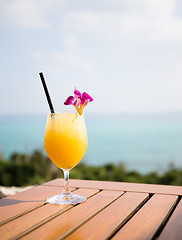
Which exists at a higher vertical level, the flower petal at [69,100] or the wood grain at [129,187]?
the flower petal at [69,100]

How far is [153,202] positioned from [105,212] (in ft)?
0.77

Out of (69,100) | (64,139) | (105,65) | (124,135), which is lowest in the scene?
(64,139)

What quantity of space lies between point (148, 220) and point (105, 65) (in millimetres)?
17332

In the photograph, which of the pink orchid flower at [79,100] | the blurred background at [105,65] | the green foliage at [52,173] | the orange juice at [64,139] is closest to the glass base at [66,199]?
the orange juice at [64,139]

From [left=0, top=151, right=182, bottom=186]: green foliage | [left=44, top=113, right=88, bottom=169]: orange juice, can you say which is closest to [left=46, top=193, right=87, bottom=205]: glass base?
[left=44, top=113, right=88, bottom=169]: orange juice

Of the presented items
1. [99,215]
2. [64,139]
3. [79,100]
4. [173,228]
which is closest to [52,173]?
[64,139]

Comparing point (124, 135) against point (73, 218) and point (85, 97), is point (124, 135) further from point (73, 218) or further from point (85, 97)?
point (73, 218)

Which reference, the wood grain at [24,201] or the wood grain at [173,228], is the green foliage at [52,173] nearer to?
the wood grain at [24,201]

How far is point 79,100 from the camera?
1243 mm

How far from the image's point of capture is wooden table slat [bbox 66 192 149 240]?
34.0 inches

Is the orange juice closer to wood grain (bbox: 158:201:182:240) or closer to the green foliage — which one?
wood grain (bbox: 158:201:182:240)

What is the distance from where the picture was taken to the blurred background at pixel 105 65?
39.8ft

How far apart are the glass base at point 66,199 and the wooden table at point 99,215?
3 centimetres

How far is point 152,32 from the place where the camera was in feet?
51.4
